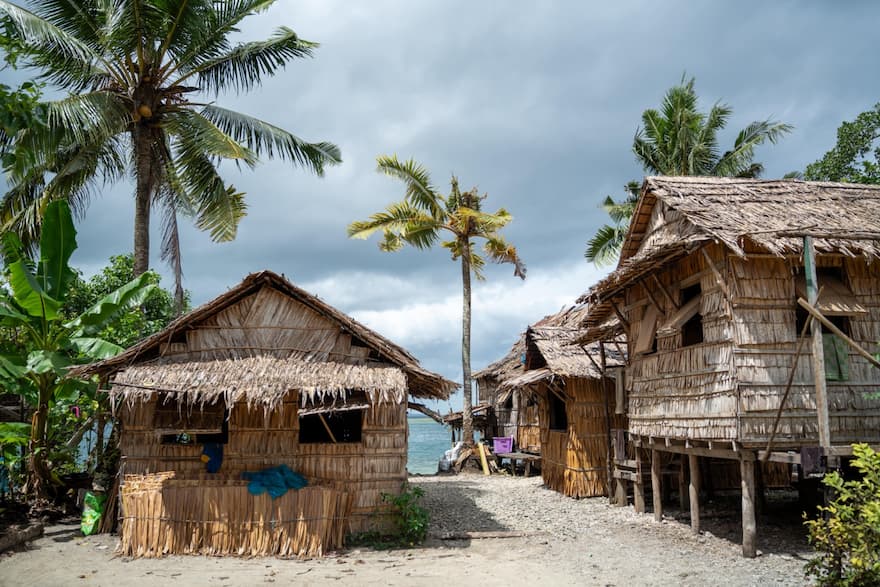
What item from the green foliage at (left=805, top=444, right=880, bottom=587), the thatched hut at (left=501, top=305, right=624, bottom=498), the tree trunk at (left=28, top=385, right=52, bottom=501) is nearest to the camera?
the green foliage at (left=805, top=444, right=880, bottom=587)

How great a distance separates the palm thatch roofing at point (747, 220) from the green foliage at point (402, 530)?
17.2ft

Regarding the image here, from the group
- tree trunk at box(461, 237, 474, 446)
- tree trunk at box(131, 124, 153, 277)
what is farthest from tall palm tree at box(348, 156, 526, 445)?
tree trunk at box(131, 124, 153, 277)

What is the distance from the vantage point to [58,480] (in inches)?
483

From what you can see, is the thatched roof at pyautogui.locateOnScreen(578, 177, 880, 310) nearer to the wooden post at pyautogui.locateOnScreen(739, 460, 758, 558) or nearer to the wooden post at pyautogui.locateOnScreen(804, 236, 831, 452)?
the wooden post at pyautogui.locateOnScreen(804, 236, 831, 452)

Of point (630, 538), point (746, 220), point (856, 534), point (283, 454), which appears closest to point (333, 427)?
point (283, 454)

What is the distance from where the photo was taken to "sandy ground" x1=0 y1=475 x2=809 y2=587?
8609mm

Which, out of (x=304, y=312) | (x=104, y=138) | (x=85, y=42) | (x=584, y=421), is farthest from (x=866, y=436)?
(x=85, y=42)

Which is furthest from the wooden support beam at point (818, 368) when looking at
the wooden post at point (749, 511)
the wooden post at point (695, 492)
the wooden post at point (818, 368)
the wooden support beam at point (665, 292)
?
the wooden post at point (695, 492)

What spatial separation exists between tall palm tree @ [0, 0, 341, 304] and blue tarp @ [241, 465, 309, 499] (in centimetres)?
601

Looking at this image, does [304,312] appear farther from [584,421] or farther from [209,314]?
[584,421]

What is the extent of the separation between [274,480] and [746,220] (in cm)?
858

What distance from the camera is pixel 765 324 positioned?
31.6 feet

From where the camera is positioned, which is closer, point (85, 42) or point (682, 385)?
point (682, 385)

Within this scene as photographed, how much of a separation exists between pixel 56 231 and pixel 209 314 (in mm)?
3252
